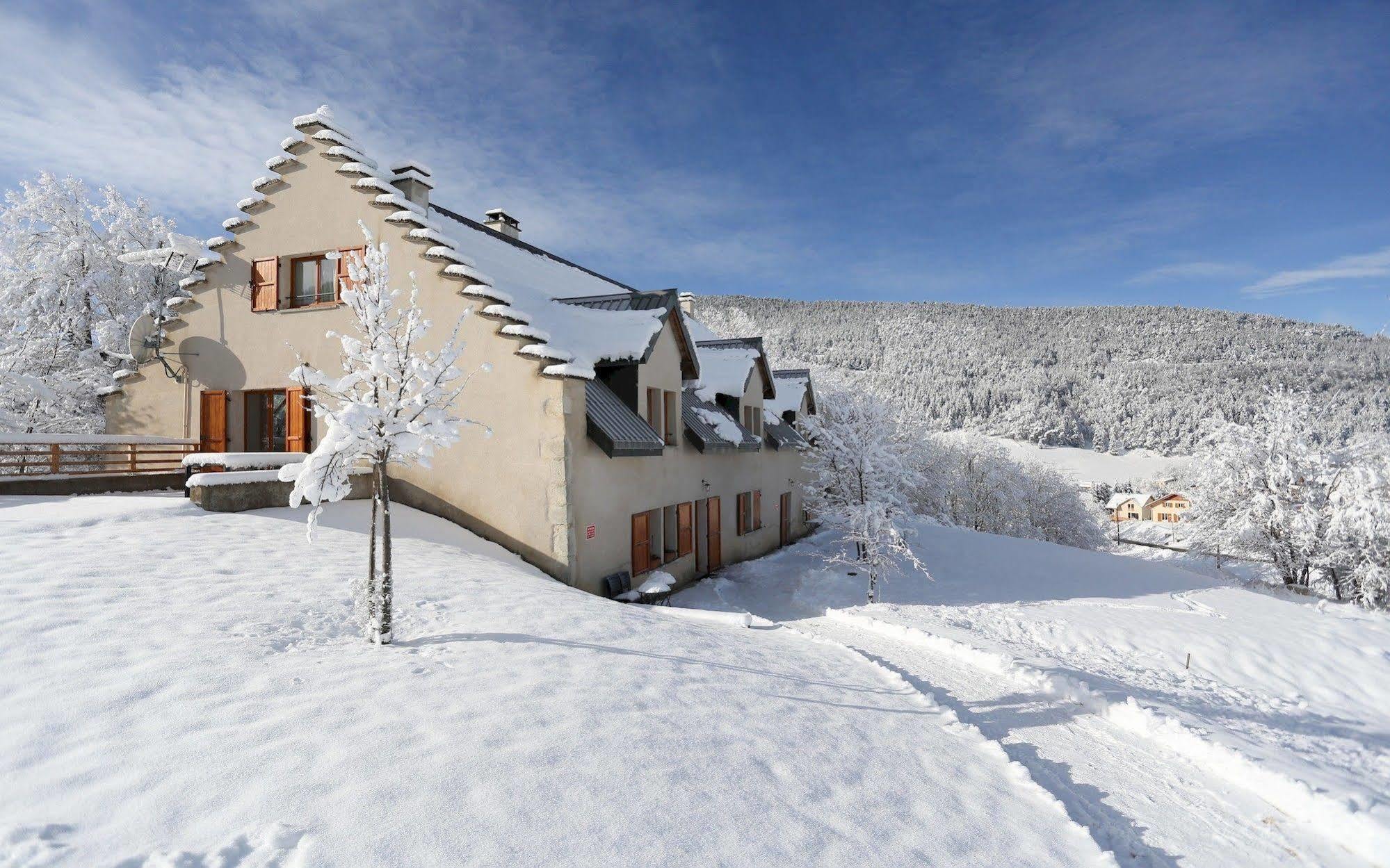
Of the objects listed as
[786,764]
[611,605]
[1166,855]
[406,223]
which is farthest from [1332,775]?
[406,223]

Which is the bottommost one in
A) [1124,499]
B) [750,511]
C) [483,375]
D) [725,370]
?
[1124,499]

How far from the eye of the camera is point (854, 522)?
789 inches

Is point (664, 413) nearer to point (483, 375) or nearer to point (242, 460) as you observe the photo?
point (483, 375)

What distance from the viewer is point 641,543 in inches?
674

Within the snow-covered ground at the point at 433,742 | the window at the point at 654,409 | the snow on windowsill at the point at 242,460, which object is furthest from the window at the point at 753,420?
the snow-covered ground at the point at 433,742

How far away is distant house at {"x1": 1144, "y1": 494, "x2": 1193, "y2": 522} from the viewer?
382 ft

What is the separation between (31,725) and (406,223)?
1318 cm

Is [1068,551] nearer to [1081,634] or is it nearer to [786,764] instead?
[1081,634]

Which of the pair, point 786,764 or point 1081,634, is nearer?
point 786,764

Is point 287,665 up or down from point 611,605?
up

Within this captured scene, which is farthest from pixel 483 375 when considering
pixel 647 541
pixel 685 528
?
pixel 685 528

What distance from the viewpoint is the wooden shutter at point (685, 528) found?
62.8ft

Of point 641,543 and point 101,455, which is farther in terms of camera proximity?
point 641,543

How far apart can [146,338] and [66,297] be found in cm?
1032
